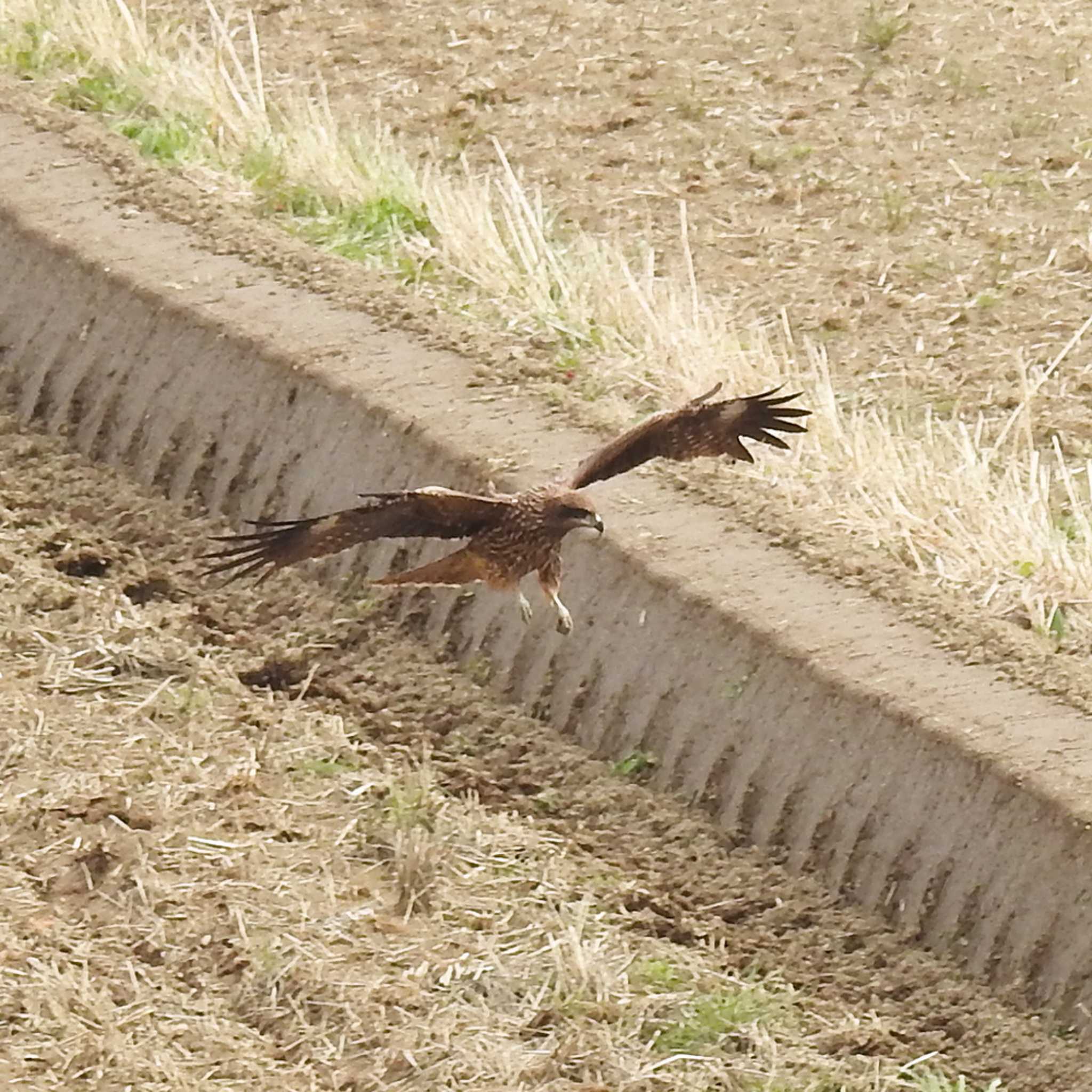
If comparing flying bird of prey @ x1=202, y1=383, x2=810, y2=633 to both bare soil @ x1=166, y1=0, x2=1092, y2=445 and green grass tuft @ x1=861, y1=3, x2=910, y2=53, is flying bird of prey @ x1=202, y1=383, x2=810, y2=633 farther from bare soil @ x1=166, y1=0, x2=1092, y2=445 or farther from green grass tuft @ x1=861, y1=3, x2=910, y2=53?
green grass tuft @ x1=861, y1=3, x2=910, y2=53

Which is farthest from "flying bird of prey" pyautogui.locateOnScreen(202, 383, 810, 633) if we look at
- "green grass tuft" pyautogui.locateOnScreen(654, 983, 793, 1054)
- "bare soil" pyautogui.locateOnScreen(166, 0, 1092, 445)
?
"bare soil" pyautogui.locateOnScreen(166, 0, 1092, 445)

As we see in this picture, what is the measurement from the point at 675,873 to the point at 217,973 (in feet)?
3.19

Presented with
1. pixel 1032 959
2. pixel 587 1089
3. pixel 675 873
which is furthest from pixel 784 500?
pixel 587 1089

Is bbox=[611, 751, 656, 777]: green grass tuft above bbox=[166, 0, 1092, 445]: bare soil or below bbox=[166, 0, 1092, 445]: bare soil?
below

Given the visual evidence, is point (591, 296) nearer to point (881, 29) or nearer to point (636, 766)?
point (636, 766)

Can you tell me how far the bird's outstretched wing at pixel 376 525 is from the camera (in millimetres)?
3537

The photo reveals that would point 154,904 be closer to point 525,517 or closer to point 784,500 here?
point 525,517

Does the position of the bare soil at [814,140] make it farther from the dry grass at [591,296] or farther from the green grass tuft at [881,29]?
the dry grass at [591,296]

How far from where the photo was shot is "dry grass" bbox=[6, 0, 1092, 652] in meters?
4.63

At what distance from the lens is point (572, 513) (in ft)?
12.6

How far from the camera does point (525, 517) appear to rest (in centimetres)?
381

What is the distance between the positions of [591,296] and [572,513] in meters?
2.07

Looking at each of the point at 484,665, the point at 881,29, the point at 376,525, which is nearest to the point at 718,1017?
the point at 376,525

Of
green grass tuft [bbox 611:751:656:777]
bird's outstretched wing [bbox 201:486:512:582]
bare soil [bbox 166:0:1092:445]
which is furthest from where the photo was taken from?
bare soil [bbox 166:0:1092:445]
